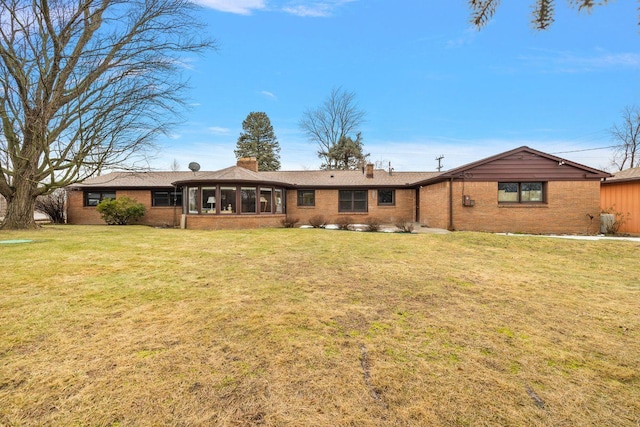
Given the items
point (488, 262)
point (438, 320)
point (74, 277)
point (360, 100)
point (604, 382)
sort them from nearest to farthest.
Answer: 1. point (604, 382)
2. point (438, 320)
3. point (74, 277)
4. point (488, 262)
5. point (360, 100)

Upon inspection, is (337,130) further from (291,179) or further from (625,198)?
(625,198)

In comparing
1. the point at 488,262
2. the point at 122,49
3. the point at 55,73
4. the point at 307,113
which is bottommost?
the point at 488,262

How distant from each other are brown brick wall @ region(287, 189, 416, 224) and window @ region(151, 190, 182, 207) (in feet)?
27.3

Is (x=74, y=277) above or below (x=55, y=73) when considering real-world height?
below

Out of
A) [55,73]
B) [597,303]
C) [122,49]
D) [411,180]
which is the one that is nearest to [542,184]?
[411,180]

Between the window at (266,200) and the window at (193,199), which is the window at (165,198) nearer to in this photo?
the window at (193,199)

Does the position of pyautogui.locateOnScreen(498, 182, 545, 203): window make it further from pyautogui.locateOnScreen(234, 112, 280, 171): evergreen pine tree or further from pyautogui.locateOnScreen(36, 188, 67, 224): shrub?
pyautogui.locateOnScreen(234, 112, 280, 171): evergreen pine tree

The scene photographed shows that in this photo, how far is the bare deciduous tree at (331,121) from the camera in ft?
120

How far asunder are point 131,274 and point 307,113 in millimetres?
34610

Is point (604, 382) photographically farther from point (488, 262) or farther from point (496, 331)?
→ point (488, 262)

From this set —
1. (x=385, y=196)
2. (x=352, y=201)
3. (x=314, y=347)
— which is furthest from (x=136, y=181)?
(x=314, y=347)

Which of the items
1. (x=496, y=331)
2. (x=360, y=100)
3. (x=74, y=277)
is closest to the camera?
(x=496, y=331)

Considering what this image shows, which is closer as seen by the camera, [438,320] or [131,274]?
[438,320]

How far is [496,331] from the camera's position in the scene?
3295 mm
